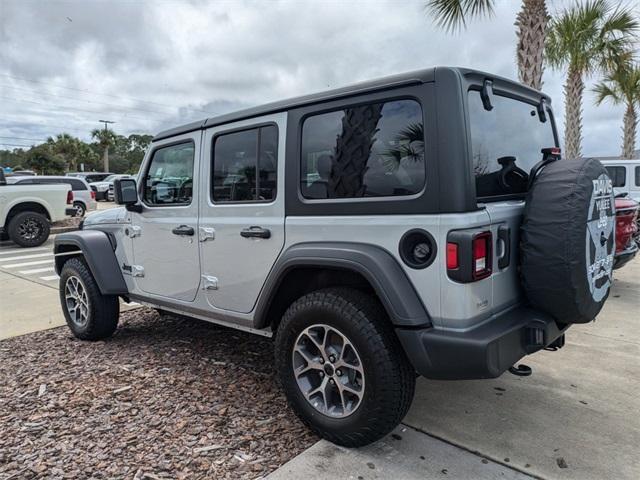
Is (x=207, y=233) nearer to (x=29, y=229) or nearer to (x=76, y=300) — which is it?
(x=76, y=300)

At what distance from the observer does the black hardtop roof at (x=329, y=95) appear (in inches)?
88.1

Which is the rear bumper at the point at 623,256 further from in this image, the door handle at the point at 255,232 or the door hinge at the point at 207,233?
the door hinge at the point at 207,233

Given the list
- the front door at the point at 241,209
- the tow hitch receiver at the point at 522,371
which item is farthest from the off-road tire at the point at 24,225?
the tow hitch receiver at the point at 522,371

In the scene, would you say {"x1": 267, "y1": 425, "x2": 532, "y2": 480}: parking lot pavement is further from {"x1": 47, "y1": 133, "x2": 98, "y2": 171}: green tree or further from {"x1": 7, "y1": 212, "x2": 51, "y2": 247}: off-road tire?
{"x1": 47, "y1": 133, "x2": 98, "y2": 171}: green tree

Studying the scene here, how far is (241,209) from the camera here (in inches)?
119

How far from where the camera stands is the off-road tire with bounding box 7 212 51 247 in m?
10.8

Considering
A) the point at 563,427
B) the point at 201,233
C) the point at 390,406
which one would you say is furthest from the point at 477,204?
the point at 201,233

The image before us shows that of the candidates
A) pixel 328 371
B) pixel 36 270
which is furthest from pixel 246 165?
pixel 36 270

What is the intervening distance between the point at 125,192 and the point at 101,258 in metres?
0.76

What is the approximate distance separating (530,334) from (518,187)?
35.2 inches

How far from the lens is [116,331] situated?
4684mm

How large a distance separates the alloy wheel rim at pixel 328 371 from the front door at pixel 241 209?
0.53m

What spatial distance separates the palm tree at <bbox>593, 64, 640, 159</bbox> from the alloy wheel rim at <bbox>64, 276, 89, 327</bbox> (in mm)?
13717

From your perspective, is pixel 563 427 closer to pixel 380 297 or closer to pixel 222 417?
pixel 380 297
